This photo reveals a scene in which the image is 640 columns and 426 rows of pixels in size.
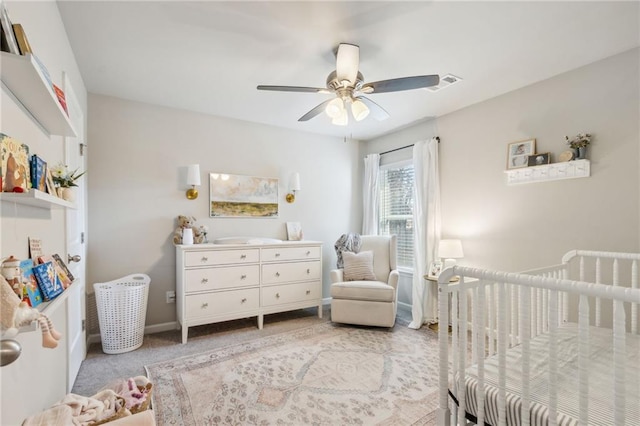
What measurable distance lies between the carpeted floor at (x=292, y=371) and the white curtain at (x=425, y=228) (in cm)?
27

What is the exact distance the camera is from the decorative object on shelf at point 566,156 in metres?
2.43

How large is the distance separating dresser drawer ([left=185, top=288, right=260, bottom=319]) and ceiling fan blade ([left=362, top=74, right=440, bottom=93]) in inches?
90.9

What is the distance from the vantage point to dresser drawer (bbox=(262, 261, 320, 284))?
10.9 feet

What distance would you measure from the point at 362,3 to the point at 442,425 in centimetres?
226

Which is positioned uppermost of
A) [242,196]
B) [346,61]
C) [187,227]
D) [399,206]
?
[346,61]

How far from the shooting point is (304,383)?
2.16m

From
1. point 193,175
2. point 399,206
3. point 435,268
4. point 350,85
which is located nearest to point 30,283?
point 350,85

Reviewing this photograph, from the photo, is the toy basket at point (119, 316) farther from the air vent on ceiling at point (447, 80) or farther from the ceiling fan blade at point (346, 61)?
the air vent on ceiling at point (447, 80)

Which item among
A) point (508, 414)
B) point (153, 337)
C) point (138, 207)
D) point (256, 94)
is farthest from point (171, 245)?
point (508, 414)

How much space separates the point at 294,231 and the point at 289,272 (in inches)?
25.9

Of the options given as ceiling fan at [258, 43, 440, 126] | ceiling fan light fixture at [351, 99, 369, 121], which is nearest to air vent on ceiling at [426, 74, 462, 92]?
ceiling fan at [258, 43, 440, 126]

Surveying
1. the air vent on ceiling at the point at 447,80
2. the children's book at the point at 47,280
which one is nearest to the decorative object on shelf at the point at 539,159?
the air vent on ceiling at the point at 447,80

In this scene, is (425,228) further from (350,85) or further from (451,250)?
(350,85)

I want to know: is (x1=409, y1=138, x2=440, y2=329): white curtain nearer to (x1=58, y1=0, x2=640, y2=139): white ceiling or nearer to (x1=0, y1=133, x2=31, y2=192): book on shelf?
(x1=58, y1=0, x2=640, y2=139): white ceiling
